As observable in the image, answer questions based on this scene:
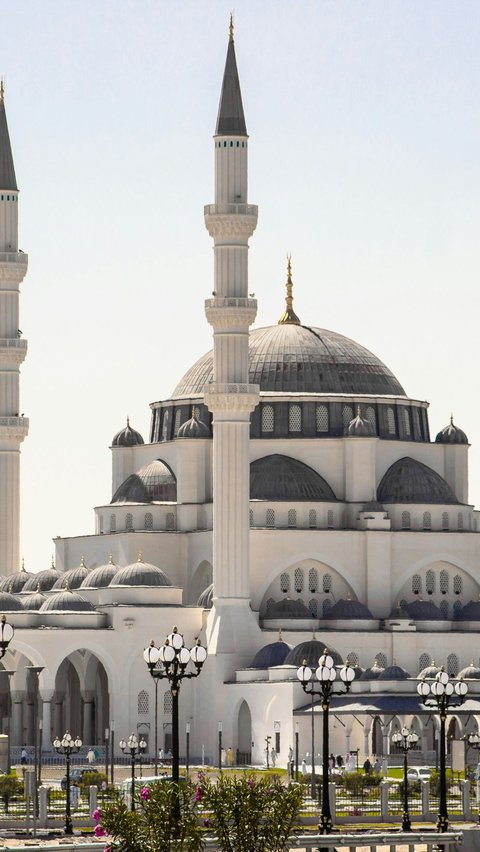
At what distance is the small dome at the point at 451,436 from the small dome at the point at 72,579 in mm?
15627

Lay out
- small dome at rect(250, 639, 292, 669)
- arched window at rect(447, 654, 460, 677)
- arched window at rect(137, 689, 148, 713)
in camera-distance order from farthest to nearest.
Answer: arched window at rect(447, 654, 460, 677), arched window at rect(137, 689, 148, 713), small dome at rect(250, 639, 292, 669)

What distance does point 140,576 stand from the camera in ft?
288

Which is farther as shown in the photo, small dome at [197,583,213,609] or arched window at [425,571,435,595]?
arched window at [425,571,435,595]

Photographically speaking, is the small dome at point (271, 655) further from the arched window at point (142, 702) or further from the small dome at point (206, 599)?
the arched window at point (142, 702)

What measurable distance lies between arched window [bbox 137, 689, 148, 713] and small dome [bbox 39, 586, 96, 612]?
359cm

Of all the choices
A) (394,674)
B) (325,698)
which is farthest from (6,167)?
(325,698)

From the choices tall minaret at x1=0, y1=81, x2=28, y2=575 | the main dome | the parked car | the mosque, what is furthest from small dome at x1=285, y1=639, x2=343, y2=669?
the main dome

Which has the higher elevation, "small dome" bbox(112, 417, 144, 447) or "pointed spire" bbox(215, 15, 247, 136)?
"pointed spire" bbox(215, 15, 247, 136)

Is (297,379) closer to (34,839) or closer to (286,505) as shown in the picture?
(286,505)

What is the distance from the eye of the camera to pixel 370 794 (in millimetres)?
58312

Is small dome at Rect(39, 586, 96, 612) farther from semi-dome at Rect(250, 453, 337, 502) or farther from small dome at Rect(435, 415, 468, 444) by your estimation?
small dome at Rect(435, 415, 468, 444)

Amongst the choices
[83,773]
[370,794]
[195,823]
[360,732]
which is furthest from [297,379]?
[195,823]

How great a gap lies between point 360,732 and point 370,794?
76.3 ft

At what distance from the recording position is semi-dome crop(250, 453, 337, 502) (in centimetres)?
9206
